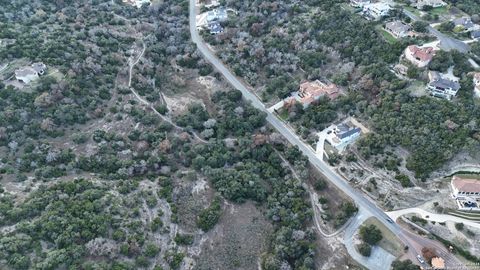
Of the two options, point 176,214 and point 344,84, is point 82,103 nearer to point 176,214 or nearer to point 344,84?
point 176,214

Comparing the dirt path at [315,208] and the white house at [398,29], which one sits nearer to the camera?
the dirt path at [315,208]

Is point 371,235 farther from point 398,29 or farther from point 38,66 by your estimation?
point 38,66

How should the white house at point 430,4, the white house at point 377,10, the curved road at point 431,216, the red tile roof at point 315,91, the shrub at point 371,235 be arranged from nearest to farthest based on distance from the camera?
the shrub at point 371,235
the curved road at point 431,216
the red tile roof at point 315,91
the white house at point 377,10
the white house at point 430,4

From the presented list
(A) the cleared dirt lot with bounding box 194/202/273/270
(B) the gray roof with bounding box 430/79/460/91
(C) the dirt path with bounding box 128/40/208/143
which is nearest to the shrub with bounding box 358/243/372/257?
(A) the cleared dirt lot with bounding box 194/202/273/270

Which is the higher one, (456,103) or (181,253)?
(456,103)

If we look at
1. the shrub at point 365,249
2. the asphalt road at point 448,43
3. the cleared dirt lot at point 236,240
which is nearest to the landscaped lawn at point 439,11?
the asphalt road at point 448,43

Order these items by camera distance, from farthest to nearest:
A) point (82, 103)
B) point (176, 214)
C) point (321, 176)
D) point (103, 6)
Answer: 1. point (103, 6)
2. point (82, 103)
3. point (321, 176)
4. point (176, 214)

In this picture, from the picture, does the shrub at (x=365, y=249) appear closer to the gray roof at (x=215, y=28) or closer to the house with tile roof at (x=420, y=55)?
the house with tile roof at (x=420, y=55)

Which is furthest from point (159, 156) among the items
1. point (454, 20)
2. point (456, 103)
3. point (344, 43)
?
point (454, 20)
